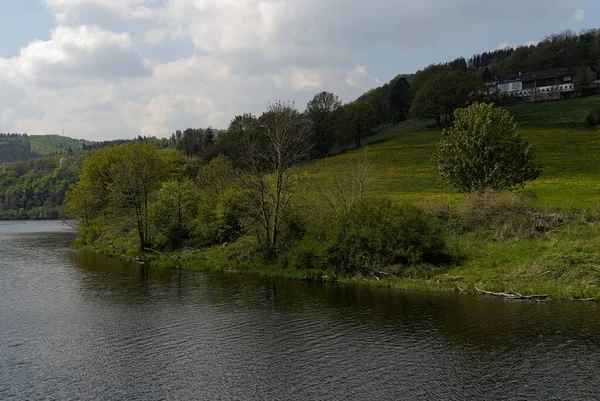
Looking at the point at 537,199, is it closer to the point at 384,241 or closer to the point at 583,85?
the point at 384,241

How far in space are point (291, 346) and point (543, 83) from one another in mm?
140182

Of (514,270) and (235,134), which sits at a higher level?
(235,134)

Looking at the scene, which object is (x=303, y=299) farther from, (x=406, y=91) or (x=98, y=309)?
(x=406, y=91)

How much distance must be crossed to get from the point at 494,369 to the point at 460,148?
107 feet

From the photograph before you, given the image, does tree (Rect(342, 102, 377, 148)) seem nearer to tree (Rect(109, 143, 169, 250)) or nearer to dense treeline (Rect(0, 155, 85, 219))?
tree (Rect(109, 143, 169, 250))

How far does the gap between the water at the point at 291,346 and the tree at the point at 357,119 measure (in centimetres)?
7808

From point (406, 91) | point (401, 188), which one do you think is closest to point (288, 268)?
point (401, 188)

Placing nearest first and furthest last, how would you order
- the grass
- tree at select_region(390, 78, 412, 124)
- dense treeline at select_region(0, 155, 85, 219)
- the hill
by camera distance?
the grass
the hill
tree at select_region(390, 78, 412, 124)
dense treeline at select_region(0, 155, 85, 219)

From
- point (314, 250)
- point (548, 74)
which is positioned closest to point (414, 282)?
point (314, 250)

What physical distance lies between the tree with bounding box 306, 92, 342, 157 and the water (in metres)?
75.2

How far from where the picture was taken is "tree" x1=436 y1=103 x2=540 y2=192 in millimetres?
46375

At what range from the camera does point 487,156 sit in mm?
46594

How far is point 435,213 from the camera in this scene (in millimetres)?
45469

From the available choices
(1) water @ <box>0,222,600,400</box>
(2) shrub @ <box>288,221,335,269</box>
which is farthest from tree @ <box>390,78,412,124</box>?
(1) water @ <box>0,222,600,400</box>
